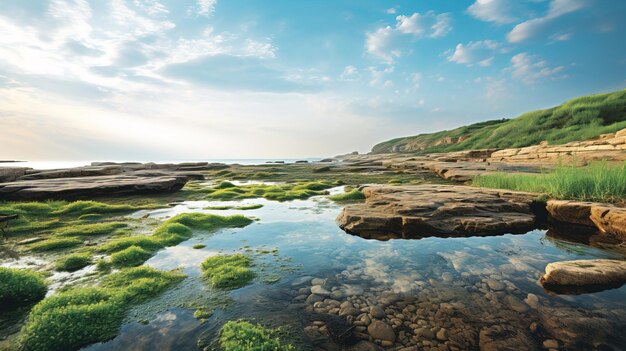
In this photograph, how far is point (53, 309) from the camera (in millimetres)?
3805

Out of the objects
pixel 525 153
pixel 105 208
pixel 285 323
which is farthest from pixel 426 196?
pixel 525 153

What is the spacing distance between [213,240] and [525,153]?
27.9m

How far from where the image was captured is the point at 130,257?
6195 millimetres

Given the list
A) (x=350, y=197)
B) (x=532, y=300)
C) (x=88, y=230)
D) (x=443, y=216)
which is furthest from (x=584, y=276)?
(x=88, y=230)

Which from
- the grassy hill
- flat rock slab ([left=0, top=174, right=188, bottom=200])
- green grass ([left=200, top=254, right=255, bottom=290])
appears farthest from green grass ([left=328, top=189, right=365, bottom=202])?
the grassy hill

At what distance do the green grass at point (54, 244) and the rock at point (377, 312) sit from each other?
7.95m

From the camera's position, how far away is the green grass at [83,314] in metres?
3.37

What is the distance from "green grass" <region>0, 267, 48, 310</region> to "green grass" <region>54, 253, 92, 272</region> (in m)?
0.91

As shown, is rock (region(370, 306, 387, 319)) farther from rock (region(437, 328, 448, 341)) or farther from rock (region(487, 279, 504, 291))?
rock (region(487, 279, 504, 291))

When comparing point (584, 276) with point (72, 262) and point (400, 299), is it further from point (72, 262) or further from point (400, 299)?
point (72, 262)

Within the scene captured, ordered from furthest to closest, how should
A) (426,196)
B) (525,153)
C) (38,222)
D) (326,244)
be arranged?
(525,153)
(426,196)
(38,222)
(326,244)

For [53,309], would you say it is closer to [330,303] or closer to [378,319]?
[330,303]

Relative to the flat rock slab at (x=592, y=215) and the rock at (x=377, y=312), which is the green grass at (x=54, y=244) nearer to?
the rock at (x=377, y=312)

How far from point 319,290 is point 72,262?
5.47 m
